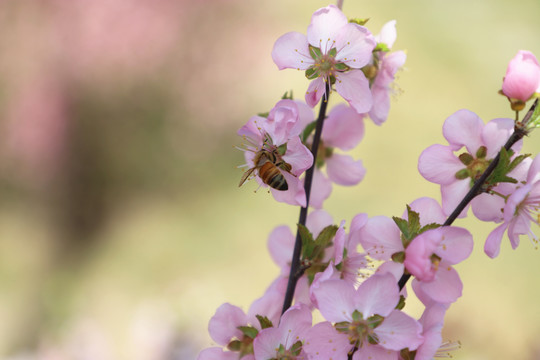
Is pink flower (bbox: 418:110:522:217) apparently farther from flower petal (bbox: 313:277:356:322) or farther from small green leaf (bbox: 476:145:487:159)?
flower petal (bbox: 313:277:356:322)

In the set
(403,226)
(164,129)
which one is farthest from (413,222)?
(164,129)

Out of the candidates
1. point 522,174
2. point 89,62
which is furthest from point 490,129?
point 89,62

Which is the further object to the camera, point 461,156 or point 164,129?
point 164,129

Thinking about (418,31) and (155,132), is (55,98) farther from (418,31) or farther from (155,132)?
(418,31)

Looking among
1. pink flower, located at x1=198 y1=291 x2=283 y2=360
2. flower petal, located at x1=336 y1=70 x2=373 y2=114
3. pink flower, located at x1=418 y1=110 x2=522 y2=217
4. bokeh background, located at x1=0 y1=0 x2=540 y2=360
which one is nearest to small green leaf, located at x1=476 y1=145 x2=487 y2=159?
pink flower, located at x1=418 y1=110 x2=522 y2=217

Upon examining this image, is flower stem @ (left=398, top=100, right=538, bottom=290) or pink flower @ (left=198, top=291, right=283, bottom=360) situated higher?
flower stem @ (left=398, top=100, right=538, bottom=290)

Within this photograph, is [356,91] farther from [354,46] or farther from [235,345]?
[235,345]
